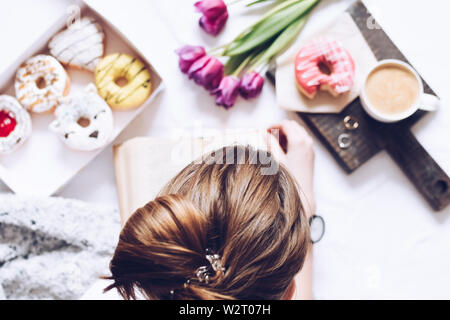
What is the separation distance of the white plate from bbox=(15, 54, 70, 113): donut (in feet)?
0.04

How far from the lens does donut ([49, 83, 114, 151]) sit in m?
0.48

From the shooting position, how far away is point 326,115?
0.53 metres

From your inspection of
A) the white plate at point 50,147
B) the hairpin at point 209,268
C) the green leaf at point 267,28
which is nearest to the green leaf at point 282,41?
the green leaf at point 267,28

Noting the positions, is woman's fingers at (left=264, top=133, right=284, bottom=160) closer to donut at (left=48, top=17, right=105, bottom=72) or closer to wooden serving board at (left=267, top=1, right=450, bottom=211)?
wooden serving board at (left=267, top=1, right=450, bottom=211)

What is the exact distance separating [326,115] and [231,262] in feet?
0.75

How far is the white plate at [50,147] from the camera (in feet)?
1.61

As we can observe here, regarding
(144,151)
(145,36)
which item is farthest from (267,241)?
(145,36)

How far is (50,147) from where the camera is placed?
0.51 m

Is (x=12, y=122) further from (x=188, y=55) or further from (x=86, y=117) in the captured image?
(x=188, y=55)

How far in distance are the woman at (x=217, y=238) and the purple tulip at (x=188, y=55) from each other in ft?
0.44

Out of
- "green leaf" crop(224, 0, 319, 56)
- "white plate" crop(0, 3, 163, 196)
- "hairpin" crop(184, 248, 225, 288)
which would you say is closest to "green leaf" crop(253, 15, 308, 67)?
"green leaf" crop(224, 0, 319, 56)

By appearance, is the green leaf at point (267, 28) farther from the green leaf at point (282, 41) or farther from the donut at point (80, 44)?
the donut at point (80, 44)

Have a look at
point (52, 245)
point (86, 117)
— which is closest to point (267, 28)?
point (86, 117)
